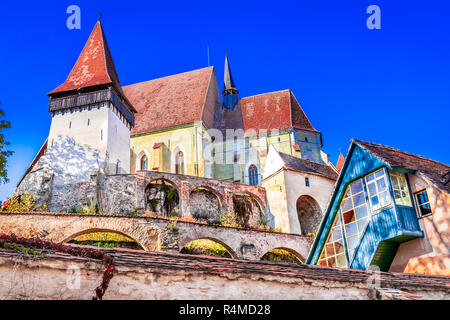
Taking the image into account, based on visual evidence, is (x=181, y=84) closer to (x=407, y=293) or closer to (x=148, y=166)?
(x=148, y=166)

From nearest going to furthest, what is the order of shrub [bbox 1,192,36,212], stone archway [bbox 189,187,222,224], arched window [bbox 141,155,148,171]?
shrub [bbox 1,192,36,212], stone archway [bbox 189,187,222,224], arched window [bbox 141,155,148,171]

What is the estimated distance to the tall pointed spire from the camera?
4912cm

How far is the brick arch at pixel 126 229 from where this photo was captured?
74.3ft

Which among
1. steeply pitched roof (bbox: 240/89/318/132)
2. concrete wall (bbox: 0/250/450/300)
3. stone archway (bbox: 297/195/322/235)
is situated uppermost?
steeply pitched roof (bbox: 240/89/318/132)

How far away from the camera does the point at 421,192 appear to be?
45.4ft

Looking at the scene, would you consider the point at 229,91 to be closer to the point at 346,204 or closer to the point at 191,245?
the point at 191,245

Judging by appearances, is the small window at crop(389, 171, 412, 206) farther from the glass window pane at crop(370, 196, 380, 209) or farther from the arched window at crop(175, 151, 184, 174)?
the arched window at crop(175, 151, 184, 174)

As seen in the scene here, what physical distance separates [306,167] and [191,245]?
39.7ft

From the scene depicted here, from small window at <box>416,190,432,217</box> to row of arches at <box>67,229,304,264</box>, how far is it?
40.3ft

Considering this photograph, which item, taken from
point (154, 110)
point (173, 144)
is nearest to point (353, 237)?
point (173, 144)

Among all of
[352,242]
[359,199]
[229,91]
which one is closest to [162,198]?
[352,242]

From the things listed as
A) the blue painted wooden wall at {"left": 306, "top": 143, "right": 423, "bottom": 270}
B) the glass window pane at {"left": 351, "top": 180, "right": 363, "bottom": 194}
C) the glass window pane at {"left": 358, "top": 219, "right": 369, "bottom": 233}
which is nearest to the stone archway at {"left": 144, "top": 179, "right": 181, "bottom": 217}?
the blue painted wooden wall at {"left": 306, "top": 143, "right": 423, "bottom": 270}

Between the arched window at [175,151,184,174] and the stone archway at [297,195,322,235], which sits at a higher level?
A: the arched window at [175,151,184,174]
